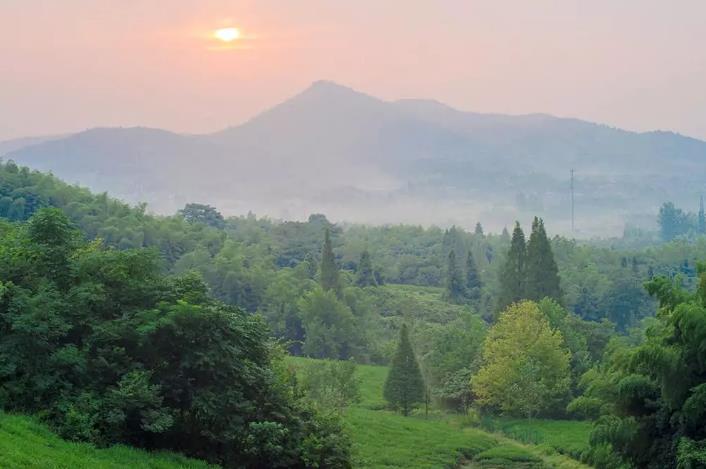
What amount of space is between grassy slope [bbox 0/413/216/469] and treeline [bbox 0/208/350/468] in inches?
26.5

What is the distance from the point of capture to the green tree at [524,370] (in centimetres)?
5297

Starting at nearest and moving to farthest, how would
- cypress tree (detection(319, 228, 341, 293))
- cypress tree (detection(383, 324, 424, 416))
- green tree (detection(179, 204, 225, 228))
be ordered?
cypress tree (detection(383, 324, 424, 416)) < cypress tree (detection(319, 228, 341, 293)) < green tree (detection(179, 204, 225, 228))

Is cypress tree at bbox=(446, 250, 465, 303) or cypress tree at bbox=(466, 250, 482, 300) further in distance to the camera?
cypress tree at bbox=(466, 250, 482, 300)

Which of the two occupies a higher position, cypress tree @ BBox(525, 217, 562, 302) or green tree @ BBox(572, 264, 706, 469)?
cypress tree @ BBox(525, 217, 562, 302)

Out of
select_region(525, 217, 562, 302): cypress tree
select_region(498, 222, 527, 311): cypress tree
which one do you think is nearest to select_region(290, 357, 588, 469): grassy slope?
select_region(525, 217, 562, 302): cypress tree

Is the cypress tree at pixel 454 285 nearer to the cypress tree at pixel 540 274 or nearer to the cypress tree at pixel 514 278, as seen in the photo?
the cypress tree at pixel 514 278

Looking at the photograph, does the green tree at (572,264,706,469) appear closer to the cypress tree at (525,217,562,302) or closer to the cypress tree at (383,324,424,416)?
the cypress tree at (383,324,424,416)

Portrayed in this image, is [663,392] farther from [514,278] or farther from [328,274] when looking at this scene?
[328,274]

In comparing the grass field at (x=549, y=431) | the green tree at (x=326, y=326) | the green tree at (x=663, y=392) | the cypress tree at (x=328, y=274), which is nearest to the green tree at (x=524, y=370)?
the grass field at (x=549, y=431)

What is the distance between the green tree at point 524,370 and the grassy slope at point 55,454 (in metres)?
36.6

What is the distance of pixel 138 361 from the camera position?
21344 millimetres

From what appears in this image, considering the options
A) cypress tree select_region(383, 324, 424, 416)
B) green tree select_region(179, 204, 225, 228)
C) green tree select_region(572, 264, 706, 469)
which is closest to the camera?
green tree select_region(572, 264, 706, 469)

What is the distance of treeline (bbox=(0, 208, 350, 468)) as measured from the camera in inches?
762

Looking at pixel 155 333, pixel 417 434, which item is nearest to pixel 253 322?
pixel 155 333
